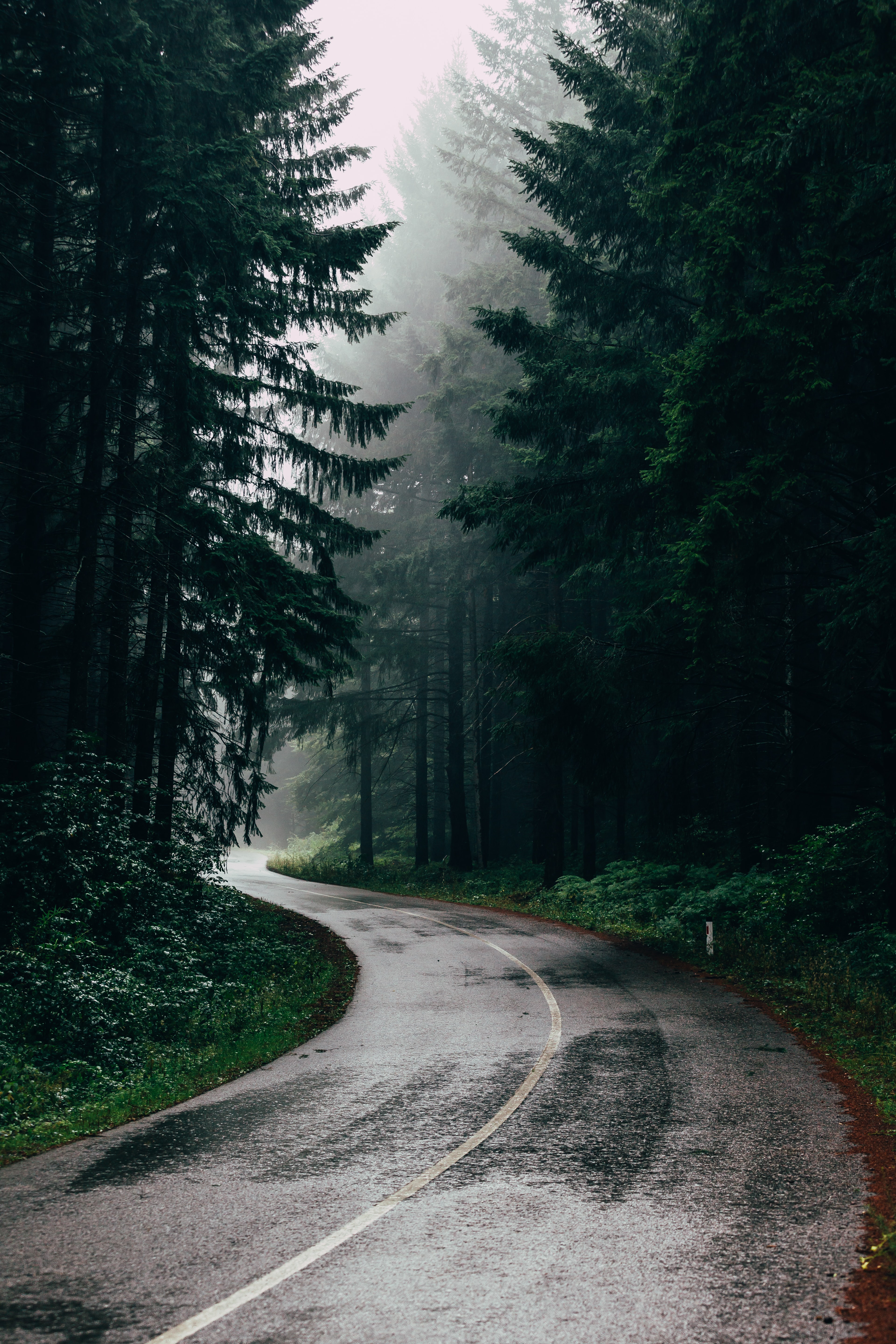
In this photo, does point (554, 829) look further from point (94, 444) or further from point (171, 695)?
point (94, 444)

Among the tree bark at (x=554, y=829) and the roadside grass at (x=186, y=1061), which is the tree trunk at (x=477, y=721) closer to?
the tree bark at (x=554, y=829)

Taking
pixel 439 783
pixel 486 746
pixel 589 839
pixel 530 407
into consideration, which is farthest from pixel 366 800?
pixel 530 407

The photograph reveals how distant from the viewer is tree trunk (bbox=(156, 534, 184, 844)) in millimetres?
15398

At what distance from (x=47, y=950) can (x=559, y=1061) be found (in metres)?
5.70

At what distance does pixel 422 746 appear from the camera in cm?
3372

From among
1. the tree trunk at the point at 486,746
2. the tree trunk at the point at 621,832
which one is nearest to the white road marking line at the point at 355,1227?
the tree trunk at the point at 621,832

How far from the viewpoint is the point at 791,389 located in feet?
32.9

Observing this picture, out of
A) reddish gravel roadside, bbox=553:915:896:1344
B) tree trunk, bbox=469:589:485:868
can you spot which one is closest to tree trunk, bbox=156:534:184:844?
reddish gravel roadside, bbox=553:915:896:1344

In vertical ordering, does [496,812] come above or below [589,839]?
above

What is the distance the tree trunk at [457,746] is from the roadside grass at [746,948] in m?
0.92

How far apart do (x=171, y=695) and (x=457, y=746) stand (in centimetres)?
1567

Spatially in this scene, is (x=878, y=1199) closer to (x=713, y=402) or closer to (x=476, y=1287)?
(x=476, y=1287)

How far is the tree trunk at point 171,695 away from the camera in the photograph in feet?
50.5

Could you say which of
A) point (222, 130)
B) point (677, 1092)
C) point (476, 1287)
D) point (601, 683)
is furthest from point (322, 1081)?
point (222, 130)
